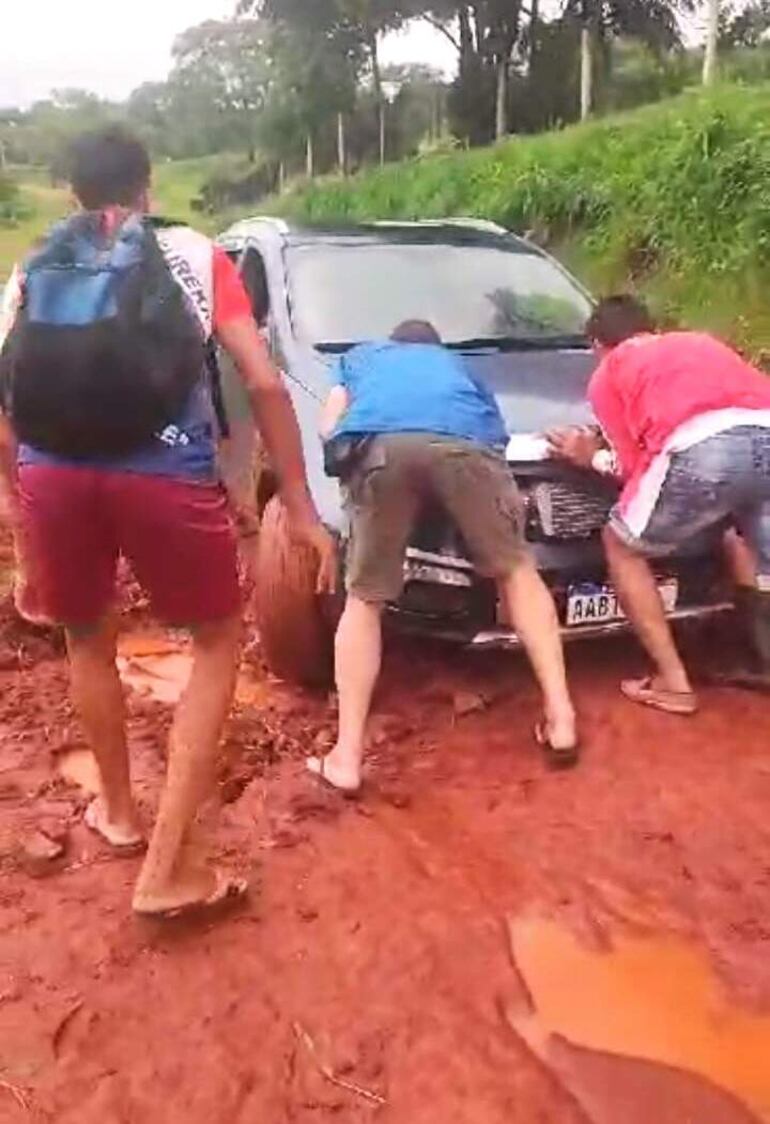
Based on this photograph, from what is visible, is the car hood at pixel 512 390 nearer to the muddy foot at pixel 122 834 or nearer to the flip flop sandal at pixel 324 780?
the flip flop sandal at pixel 324 780

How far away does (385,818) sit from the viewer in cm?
395

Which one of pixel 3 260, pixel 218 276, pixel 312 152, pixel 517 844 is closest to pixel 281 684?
pixel 517 844

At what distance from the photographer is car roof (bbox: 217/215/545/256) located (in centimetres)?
614

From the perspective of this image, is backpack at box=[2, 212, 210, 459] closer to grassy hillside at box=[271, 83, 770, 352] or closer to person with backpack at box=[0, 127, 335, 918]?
person with backpack at box=[0, 127, 335, 918]

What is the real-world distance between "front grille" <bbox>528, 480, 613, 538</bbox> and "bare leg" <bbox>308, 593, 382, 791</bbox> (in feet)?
2.36

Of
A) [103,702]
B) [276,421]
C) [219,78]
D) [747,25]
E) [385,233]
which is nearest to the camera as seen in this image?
[276,421]

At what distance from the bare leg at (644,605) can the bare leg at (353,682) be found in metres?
0.83

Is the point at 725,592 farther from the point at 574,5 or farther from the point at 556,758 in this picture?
the point at 574,5

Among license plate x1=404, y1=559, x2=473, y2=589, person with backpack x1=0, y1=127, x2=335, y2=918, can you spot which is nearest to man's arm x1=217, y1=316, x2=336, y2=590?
person with backpack x1=0, y1=127, x2=335, y2=918

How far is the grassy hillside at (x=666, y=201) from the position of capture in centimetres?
1118

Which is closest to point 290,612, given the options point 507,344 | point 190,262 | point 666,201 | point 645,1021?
point 507,344

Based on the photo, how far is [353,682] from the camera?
161 inches

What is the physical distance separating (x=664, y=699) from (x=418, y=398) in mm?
1311

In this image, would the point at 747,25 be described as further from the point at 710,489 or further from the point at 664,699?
the point at 664,699
